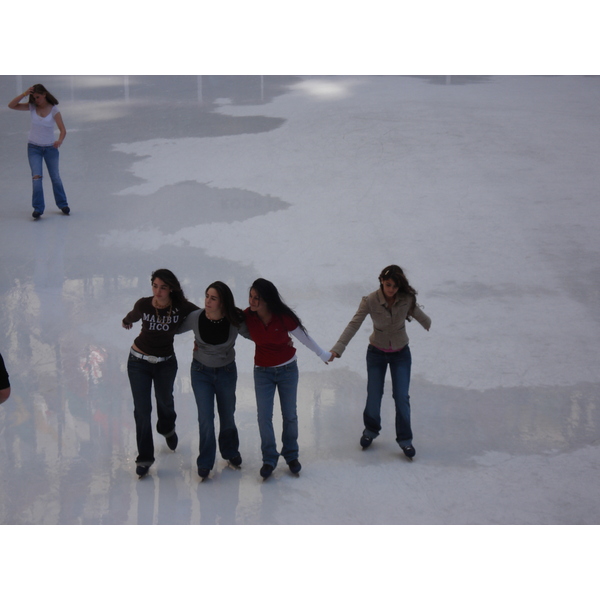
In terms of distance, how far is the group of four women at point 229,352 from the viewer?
5.04 metres

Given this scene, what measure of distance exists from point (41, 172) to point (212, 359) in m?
5.39

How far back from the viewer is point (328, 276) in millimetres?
8273

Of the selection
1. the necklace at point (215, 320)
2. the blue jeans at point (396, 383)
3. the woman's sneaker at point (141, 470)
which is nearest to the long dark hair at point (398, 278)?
the blue jeans at point (396, 383)

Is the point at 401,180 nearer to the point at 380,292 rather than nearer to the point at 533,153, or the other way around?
the point at 533,153

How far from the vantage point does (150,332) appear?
5113mm

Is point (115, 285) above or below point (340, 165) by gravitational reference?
below

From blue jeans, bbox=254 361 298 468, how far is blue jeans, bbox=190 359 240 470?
0.62 ft

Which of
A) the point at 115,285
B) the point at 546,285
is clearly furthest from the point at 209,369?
the point at 546,285

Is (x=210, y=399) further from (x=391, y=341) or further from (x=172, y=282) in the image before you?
(x=391, y=341)

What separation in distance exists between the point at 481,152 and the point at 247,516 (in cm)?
777

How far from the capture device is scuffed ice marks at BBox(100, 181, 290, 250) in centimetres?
912

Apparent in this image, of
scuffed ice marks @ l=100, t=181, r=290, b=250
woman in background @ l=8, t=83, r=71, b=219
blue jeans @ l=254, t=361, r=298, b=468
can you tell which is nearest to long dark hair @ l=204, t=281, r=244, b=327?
blue jeans @ l=254, t=361, r=298, b=468

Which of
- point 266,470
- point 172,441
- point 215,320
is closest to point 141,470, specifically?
point 172,441

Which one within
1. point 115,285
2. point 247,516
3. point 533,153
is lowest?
point 247,516
